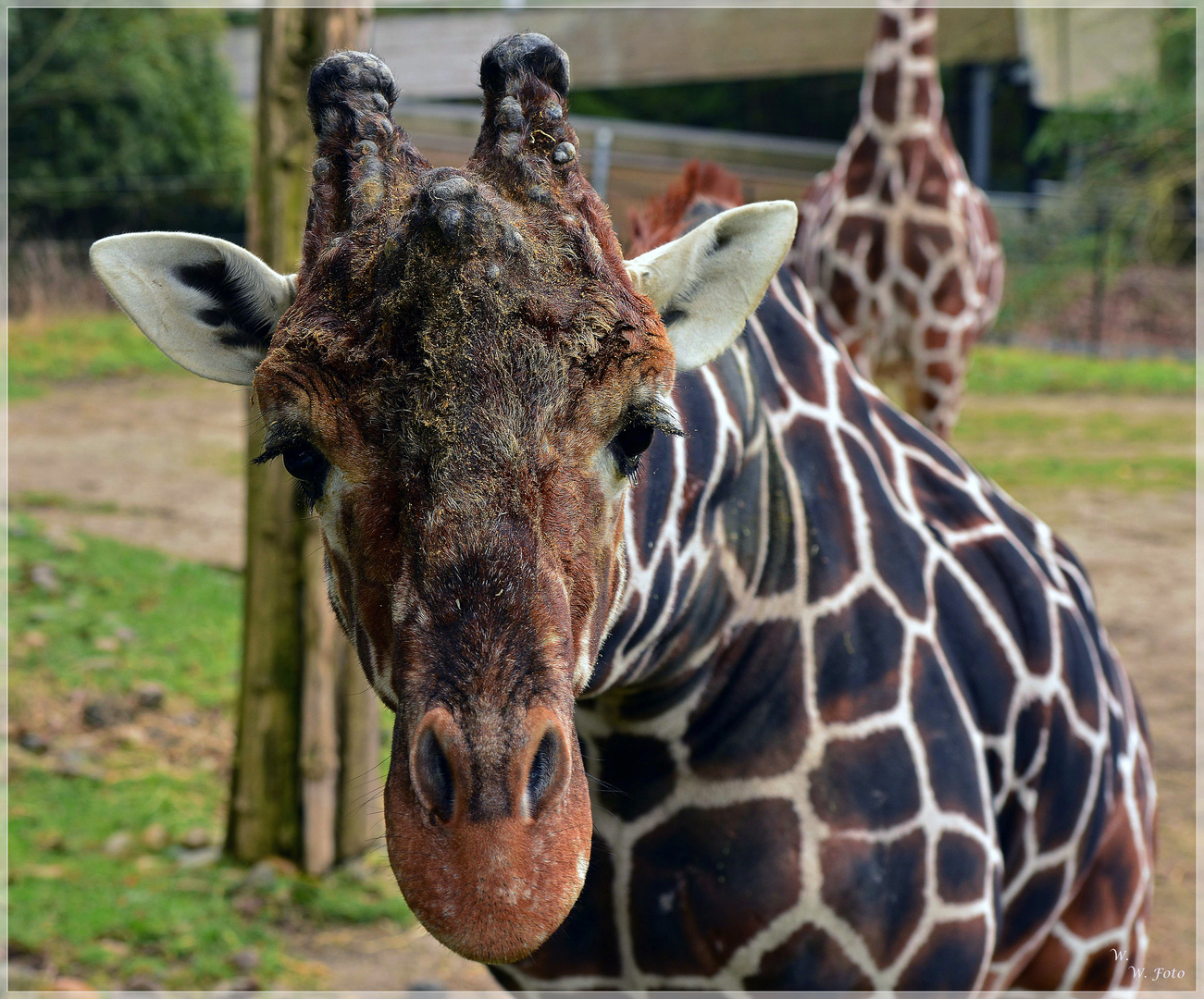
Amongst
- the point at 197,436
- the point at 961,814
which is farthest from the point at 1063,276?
the point at 961,814

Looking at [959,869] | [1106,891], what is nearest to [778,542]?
[959,869]

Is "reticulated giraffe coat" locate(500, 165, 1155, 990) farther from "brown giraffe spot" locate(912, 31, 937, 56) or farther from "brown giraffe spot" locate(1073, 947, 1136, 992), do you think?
"brown giraffe spot" locate(912, 31, 937, 56)

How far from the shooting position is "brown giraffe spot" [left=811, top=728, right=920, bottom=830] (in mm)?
2162

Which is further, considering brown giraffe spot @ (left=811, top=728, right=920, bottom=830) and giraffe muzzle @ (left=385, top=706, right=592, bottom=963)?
brown giraffe spot @ (left=811, top=728, right=920, bottom=830)

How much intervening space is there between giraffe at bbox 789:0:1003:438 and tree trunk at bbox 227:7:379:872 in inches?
142

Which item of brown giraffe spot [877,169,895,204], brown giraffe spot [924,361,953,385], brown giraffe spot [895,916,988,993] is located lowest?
brown giraffe spot [895,916,988,993]

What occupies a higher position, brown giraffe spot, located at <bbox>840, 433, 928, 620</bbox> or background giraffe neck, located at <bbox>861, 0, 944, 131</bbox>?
background giraffe neck, located at <bbox>861, 0, 944, 131</bbox>

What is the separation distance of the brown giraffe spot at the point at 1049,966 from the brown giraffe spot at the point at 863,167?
5.12 m

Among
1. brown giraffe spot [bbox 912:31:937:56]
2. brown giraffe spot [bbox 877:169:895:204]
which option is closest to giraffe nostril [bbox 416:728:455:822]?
brown giraffe spot [bbox 877:169:895:204]

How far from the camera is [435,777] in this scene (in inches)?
55.3

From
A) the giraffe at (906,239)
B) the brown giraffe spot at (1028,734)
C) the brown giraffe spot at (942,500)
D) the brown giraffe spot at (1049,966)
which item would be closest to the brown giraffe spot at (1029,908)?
the brown giraffe spot at (1049,966)

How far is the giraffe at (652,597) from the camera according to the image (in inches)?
57.4

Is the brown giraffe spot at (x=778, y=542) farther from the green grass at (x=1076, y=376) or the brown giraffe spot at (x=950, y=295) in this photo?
the green grass at (x=1076, y=376)

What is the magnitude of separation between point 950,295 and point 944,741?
501 centimetres
